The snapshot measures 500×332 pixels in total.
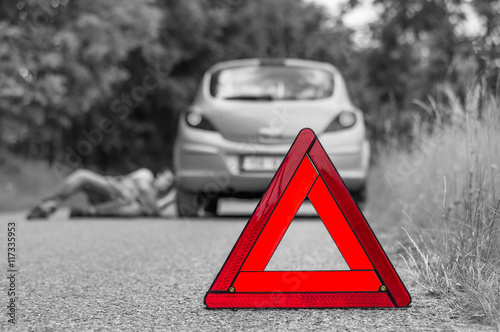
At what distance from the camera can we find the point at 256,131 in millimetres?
7945

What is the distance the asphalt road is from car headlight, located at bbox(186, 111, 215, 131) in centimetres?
147

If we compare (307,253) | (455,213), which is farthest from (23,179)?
(455,213)

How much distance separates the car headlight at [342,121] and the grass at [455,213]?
640mm

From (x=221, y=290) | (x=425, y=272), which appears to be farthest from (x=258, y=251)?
(x=425, y=272)

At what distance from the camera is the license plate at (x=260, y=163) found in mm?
7820

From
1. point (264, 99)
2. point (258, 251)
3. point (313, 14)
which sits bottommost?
point (313, 14)

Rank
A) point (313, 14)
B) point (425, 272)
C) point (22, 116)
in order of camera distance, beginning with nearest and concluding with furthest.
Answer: point (425, 272)
point (22, 116)
point (313, 14)

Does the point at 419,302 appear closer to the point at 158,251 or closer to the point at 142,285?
the point at 142,285

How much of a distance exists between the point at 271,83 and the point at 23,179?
8.77 meters

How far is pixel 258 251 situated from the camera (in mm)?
3178

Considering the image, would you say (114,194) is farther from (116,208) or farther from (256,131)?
(256,131)

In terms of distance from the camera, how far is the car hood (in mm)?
7910

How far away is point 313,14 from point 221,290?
3255 centimetres

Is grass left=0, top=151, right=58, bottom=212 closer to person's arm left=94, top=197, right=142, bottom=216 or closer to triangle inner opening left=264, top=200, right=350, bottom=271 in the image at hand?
person's arm left=94, top=197, right=142, bottom=216
